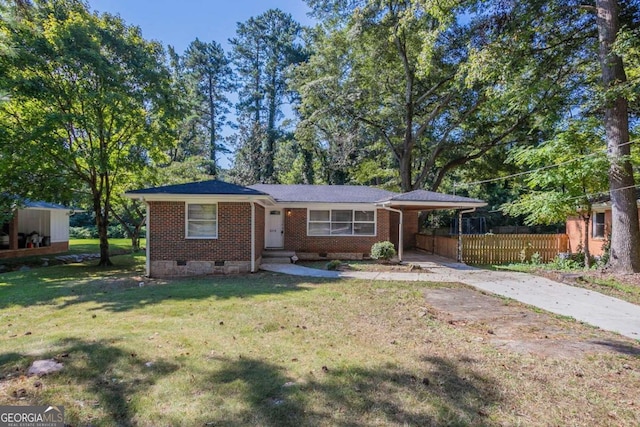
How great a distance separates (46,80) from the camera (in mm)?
12078

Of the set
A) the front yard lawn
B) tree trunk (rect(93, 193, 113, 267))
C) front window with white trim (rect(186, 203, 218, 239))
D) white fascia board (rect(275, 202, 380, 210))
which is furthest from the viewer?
white fascia board (rect(275, 202, 380, 210))

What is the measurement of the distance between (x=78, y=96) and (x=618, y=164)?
18074mm

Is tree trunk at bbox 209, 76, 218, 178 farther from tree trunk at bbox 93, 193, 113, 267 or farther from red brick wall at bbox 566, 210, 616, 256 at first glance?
red brick wall at bbox 566, 210, 616, 256

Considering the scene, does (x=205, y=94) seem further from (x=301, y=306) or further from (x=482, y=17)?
(x=301, y=306)

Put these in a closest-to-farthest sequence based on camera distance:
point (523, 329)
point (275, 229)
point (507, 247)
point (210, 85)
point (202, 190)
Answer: point (523, 329) → point (202, 190) → point (507, 247) → point (275, 229) → point (210, 85)

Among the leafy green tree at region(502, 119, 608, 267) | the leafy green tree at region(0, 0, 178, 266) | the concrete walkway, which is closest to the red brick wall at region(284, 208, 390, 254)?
the concrete walkway

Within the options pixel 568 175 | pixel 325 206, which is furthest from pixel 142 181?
pixel 568 175

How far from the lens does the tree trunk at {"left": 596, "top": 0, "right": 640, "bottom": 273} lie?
10.6 meters

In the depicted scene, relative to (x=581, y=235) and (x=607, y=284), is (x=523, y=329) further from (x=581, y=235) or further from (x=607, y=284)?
(x=581, y=235)

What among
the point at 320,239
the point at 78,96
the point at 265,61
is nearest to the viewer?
the point at 78,96

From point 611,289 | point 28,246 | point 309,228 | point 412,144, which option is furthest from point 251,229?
point 28,246

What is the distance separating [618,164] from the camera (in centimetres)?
1055

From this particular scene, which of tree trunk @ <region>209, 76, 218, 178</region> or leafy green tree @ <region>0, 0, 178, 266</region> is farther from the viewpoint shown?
tree trunk @ <region>209, 76, 218, 178</region>

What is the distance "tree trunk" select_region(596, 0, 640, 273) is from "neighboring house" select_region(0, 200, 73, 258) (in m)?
24.9
